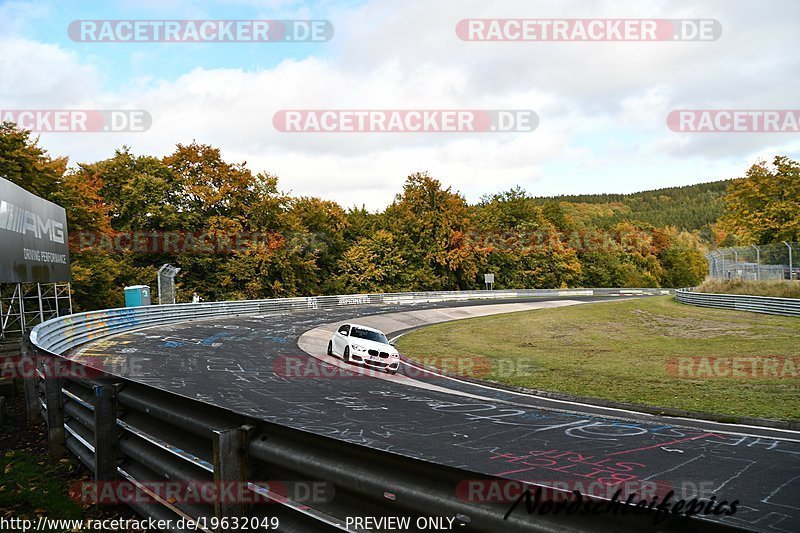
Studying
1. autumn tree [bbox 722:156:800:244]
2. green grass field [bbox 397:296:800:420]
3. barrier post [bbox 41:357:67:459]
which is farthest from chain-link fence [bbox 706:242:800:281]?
barrier post [bbox 41:357:67:459]

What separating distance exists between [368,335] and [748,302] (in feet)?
84.1

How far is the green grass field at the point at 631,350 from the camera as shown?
14.4 m

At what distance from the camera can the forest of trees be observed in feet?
147

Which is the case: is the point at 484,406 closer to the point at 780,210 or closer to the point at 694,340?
the point at 694,340

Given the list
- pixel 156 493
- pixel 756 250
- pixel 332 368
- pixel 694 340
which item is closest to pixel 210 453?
pixel 156 493

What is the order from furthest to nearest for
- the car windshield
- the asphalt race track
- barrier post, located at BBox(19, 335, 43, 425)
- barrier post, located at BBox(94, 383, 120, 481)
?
the car windshield → barrier post, located at BBox(19, 335, 43, 425) → the asphalt race track → barrier post, located at BBox(94, 383, 120, 481)

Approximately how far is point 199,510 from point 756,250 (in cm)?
4078

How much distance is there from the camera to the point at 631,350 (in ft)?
77.4

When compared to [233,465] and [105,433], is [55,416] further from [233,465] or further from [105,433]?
[233,465]

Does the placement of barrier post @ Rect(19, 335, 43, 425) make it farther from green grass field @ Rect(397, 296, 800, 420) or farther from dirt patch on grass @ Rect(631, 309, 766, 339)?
dirt patch on grass @ Rect(631, 309, 766, 339)

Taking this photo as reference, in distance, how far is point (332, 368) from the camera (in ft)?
64.5

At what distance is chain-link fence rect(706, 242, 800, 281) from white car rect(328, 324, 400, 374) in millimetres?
25736

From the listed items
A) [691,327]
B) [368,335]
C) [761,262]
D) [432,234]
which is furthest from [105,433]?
[432,234]

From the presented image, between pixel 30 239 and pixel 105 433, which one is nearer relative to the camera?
pixel 105 433
